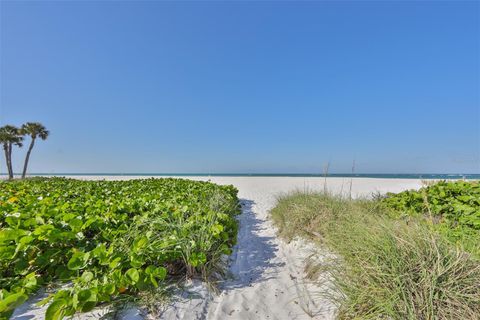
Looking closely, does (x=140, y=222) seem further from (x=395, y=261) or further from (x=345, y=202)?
(x=345, y=202)

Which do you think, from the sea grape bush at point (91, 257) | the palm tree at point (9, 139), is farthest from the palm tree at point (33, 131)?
the sea grape bush at point (91, 257)

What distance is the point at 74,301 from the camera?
1723 millimetres

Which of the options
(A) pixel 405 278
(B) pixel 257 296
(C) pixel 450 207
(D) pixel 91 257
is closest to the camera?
(A) pixel 405 278

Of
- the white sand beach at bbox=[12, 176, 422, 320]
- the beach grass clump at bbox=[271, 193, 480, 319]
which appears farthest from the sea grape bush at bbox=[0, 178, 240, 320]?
the beach grass clump at bbox=[271, 193, 480, 319]

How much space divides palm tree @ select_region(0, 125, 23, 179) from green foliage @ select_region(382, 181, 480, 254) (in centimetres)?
3504

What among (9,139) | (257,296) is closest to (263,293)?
(257,296)

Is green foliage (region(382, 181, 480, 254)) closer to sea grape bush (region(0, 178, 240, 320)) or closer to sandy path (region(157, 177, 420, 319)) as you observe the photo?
sandy path (region(157, 177, 420, 319))

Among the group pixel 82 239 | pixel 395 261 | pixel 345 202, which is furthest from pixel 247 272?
pixel 345 202

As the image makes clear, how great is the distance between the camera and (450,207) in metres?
4.50

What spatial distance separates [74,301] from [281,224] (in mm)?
4703

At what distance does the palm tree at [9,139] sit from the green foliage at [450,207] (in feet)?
115

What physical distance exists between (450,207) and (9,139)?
1478 inches

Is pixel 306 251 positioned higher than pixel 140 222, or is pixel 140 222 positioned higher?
pixel 140 222

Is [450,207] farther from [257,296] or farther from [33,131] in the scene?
[33,131]
